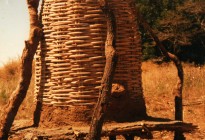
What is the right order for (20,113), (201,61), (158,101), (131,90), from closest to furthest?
(131,90), (20,113), (158,101), (201,61)

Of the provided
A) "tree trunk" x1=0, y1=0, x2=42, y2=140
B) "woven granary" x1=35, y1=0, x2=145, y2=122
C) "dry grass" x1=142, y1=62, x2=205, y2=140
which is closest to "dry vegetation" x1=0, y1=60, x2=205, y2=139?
"dry grass" x1=142, y1=62, x2=205, y2=140

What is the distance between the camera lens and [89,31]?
14.3 ft

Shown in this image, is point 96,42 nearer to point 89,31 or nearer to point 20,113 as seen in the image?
point 89,31

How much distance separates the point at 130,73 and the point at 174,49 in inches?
944

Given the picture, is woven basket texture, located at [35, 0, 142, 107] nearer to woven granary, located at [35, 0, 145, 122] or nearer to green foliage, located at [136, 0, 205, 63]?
woven granary, located at [35, 0, 145, 122]

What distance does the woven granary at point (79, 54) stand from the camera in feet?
14.1

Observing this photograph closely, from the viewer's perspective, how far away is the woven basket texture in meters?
4.29

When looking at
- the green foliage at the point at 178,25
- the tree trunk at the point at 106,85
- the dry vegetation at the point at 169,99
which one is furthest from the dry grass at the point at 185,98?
the green foliage at the point at 178,25

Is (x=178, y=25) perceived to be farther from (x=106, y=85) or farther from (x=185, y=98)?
(x=106, y=85)

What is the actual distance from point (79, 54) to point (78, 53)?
0.07ft

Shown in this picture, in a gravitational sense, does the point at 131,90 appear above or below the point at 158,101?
above

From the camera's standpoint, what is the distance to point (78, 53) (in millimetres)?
4309

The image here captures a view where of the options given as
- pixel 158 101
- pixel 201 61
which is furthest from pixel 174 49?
pixel 158 101

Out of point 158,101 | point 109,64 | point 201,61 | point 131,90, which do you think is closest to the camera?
point 109,64
